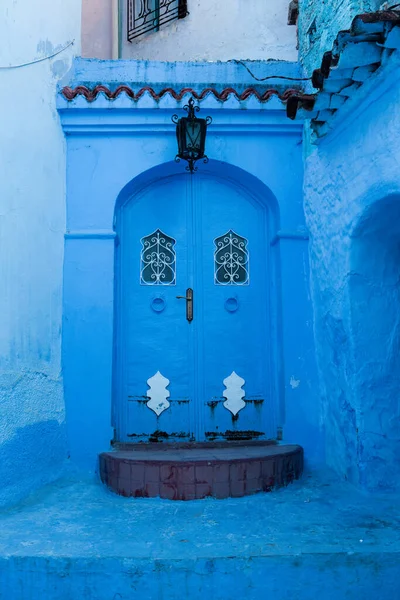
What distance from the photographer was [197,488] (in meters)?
4.48

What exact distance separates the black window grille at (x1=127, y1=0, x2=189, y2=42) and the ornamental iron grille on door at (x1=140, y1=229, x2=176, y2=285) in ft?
11.6

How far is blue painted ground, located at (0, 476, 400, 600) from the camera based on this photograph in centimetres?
350

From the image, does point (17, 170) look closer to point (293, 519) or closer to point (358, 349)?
point (358, 349)

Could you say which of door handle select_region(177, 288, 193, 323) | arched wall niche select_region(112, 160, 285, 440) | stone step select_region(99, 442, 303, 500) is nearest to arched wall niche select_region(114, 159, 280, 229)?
arched wall niche select_region(112, 160, 285, 440)

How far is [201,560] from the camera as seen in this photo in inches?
137

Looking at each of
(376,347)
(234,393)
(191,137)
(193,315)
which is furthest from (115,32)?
(376,347)

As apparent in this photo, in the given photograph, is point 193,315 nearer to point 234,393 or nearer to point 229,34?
point 234,393

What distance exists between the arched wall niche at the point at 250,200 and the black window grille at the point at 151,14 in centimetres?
299

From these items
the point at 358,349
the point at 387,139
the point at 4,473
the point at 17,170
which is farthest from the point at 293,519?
the point at 17,170

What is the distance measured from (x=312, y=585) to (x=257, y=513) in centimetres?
76

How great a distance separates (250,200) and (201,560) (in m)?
3.39

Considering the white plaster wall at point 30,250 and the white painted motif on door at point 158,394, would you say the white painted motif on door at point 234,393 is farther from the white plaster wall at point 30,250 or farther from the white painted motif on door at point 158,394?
the white plaster wall at point 30,250

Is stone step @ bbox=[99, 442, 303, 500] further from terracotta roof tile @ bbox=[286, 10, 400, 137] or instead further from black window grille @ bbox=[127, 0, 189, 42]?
black window grille @ bbox=[127, 0, 189, 42]

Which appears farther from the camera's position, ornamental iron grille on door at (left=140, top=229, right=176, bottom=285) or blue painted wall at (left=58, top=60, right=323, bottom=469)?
ornamental iron grille on door at (left=140, top=229, right=176, bottom=285)
